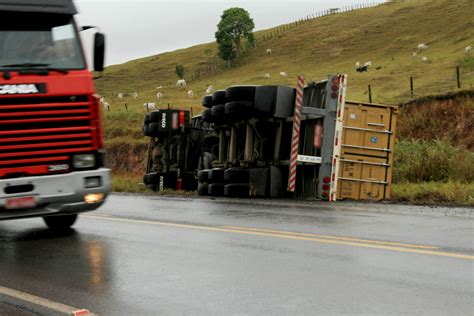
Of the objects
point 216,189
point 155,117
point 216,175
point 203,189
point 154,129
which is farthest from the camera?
point 155,117

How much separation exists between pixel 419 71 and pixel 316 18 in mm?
85211

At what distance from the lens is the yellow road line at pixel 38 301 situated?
535cm

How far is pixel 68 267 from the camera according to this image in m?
7.20

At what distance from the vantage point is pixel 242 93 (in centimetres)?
1670

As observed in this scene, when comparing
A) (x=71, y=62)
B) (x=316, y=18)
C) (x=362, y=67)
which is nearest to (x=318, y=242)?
(x=71, y=62)

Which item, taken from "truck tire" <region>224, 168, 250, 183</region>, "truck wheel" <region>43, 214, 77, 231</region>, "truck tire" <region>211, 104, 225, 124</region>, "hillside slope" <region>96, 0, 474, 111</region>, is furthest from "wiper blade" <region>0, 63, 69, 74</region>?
"hillside slope" <region>96, 0, 474, 111</region>

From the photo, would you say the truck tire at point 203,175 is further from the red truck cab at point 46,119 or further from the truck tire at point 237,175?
the red truck cab at point 46,119

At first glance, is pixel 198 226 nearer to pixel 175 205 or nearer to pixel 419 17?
pixel 175 205

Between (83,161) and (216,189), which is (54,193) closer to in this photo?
(83,161)

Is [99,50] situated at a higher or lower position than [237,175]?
higher

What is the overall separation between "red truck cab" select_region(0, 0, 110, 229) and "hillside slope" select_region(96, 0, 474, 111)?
38.7 metres

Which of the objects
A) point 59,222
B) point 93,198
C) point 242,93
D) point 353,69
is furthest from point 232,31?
point 93,198

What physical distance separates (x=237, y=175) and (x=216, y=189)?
89 centimetres

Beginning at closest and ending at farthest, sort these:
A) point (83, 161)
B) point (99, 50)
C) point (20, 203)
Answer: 1. point (20, 203)
2. point (83, 161)
3. point (99, 50)
